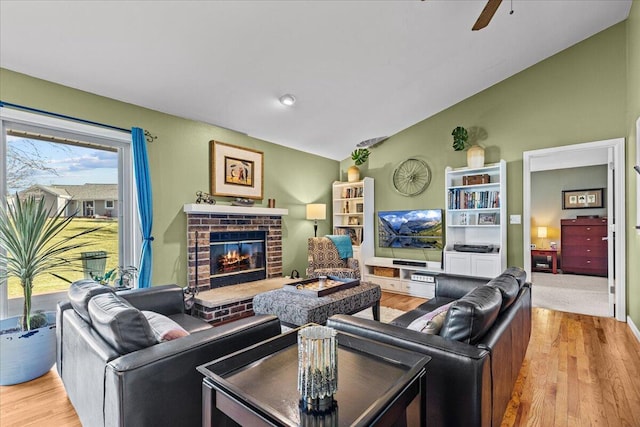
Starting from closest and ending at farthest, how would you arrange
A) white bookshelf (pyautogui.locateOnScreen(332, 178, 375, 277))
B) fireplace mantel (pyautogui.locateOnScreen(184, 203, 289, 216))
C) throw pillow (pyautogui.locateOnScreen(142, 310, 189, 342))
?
throw pillow (pyautogui.locateOnScreen(142, 310, 189, 342)) < fireplace mantel (pyautogui.locateOnScreen(184, 203, 289, 216)) < white bookshelf (pyautogui.locateOnScreen(332, 178, 375, 277))

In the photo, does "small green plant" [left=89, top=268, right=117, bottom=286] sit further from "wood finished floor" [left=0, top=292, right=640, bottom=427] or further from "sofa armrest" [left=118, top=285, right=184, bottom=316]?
"wood finished floor" [left=0, top=292, right=640, bottom=427]

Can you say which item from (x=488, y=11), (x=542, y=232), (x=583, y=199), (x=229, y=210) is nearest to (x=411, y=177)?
(x=229, y=210)

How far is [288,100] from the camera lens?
12.8 ft

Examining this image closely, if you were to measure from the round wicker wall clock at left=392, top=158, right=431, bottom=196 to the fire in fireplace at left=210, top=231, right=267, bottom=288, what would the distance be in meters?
2.49

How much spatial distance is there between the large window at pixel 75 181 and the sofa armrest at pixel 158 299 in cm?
96

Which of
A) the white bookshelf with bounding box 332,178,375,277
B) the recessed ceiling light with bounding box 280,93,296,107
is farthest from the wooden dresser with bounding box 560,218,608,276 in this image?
the recessed ceiling light with bounding box 280,93,296,107

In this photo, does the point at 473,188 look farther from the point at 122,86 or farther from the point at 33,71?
the point at 33,71

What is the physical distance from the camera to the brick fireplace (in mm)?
3652

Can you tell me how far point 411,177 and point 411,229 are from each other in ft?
2.93

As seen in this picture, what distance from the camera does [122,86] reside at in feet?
10.4

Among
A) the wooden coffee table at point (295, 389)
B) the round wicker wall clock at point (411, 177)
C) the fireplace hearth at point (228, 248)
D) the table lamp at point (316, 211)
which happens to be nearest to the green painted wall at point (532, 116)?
the round wicker wall clock at point (411, 177)

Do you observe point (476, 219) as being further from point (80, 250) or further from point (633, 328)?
point (80, 250)

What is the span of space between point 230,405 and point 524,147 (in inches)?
189

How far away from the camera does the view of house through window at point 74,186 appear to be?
9.44 ft
